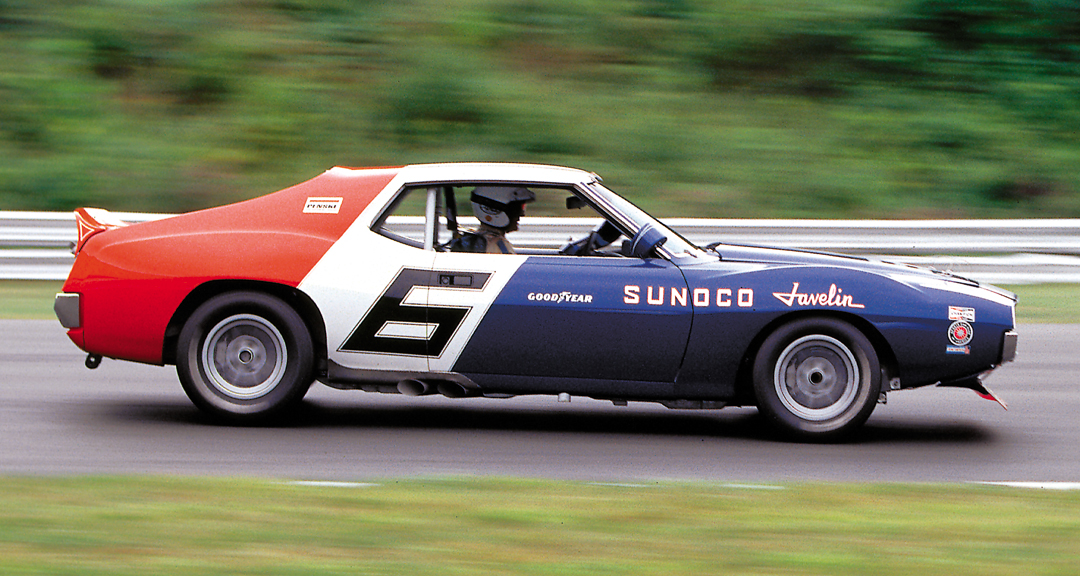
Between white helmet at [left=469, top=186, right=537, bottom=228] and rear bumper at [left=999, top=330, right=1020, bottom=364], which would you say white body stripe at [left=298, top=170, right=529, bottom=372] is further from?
rear bumper at [left=999, top=330, right=1020, bottom=364]

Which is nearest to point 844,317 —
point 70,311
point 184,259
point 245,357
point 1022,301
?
point 245,357

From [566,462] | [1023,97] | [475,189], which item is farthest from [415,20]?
[566,462]

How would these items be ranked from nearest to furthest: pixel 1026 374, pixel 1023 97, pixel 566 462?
pixel 566 462, pixel 1026 374, pixel 1023 97

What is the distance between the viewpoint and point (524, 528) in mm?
4406

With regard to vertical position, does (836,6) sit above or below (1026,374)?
above

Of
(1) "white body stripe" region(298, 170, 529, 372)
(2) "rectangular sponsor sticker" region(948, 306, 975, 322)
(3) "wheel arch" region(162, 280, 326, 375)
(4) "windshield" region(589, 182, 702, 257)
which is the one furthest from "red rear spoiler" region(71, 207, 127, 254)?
(2) "rectangular sponsor sticker" region(948, 306, 975, 322)

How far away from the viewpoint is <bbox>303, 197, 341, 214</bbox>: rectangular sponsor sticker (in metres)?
6.24

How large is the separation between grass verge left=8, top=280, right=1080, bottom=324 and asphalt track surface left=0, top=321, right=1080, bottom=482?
7.81ft

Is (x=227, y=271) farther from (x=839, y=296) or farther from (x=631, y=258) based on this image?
(x=839, y=296)

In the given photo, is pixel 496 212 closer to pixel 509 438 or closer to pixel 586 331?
pixel 586 331

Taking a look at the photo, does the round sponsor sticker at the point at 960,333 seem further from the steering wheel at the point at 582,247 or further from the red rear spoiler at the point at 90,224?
the red rear spoiler at the point at 90,224

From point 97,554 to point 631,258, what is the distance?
3.02 m

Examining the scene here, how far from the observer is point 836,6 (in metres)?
16.2

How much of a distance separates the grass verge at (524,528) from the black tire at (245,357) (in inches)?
45.7
